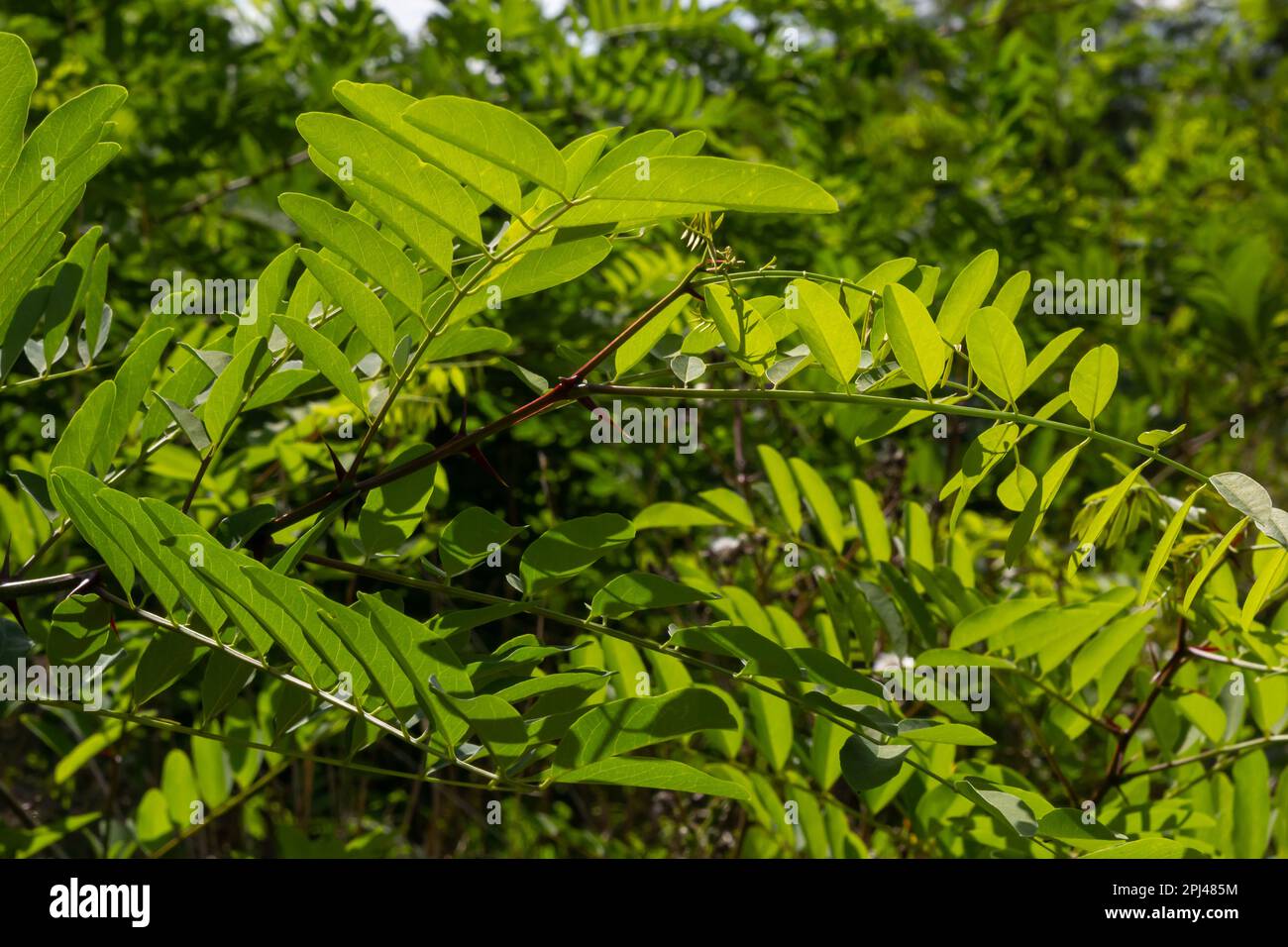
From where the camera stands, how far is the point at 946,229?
2.43 meters

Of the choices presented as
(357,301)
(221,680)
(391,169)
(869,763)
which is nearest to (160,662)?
(221,680)

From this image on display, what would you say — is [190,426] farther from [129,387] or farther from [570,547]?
[570,547]

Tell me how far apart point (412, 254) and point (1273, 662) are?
86 cm

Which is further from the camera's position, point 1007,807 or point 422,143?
point 1007,807

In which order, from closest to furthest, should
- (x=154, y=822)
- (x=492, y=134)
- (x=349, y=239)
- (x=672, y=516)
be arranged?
(x=492, y=134) < (x=349, y=239) < (x=672, y=516) < (x=154, y=822)

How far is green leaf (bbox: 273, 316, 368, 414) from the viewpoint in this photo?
74cm

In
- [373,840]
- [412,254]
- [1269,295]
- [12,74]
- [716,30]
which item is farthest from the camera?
[1269,295]

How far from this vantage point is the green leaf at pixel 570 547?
0.84 m

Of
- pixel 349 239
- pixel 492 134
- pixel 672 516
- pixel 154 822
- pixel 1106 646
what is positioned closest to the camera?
pixel 492 134

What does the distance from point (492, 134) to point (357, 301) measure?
19 cm

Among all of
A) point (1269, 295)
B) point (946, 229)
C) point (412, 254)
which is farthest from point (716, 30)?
point (412, 254)

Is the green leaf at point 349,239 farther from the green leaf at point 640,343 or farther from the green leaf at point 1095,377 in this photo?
the green leaf at point 1095,377

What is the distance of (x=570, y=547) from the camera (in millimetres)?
858
